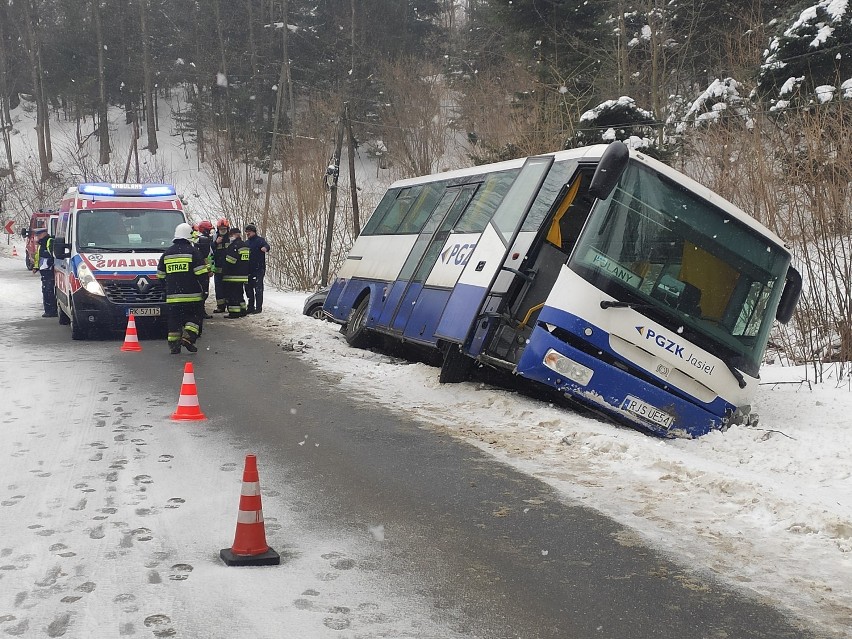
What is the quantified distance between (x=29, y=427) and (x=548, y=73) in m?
24.5

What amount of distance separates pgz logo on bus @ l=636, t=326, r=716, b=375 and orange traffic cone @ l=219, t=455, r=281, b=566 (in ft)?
15.2

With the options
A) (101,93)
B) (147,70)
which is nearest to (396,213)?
(147,70)

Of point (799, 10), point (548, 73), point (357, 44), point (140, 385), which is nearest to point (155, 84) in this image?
point (357, 44)

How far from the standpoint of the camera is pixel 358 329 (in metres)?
14.4

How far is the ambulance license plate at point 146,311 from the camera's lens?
1517 centimetres

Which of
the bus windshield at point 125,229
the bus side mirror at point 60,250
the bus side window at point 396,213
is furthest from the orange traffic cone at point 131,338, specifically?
the bus side window at point 396,213

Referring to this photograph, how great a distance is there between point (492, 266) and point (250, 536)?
220 inches

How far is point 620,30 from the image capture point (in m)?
30.7

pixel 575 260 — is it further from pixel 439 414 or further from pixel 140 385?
pixel 140 385

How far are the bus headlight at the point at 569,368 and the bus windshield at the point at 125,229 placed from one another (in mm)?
9330

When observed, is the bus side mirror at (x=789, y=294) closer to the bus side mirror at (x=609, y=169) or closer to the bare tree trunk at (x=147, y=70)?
the bus side mirror at (x=609, y=169)

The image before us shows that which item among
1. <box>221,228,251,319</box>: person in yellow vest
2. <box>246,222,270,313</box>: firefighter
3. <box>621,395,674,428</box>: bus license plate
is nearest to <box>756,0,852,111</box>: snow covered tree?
<box>246,222,270,313</box>: firefighter

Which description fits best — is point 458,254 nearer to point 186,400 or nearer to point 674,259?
point 674,259

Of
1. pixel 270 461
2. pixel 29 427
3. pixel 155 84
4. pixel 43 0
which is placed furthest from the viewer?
pixel 43 0
